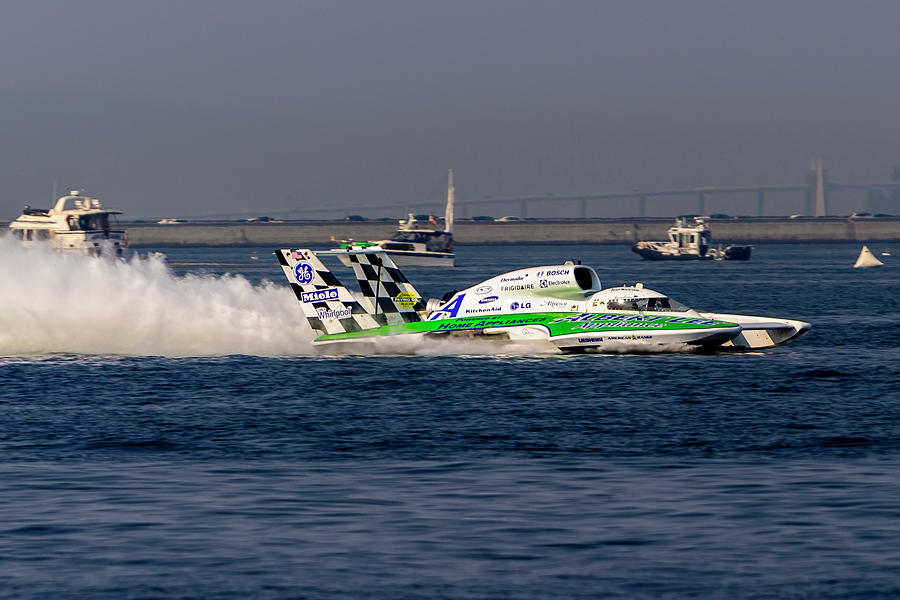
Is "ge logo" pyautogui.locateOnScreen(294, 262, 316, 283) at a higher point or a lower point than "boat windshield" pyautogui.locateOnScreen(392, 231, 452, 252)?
lower

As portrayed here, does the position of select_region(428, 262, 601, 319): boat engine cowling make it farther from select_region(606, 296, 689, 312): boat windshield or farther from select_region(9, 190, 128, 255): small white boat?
select_region(9, 190, 128, 255): small white boat

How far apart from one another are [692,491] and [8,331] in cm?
2935

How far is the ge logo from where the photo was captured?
37.0 m

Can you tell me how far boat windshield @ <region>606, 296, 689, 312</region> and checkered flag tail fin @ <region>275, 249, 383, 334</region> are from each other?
758 cm

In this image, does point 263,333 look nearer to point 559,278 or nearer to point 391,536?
point 559,278

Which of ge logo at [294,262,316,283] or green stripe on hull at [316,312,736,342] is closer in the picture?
green stripe on hull at [316,312,736,342]

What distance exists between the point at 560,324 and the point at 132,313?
15.4 metres

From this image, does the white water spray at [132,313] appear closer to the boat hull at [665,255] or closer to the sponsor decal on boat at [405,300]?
the sponsor decal on boat at [405,300]

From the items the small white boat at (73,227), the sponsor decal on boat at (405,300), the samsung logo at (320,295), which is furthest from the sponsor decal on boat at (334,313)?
the small white boat at (73,227)

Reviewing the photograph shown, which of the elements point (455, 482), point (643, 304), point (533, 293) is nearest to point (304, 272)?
point (533, 293)

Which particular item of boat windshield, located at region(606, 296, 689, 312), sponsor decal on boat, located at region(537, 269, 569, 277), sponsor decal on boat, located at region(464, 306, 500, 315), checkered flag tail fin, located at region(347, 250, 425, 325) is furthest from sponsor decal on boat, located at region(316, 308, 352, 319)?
boat windshield, located at region(606, 296, 689, 312)

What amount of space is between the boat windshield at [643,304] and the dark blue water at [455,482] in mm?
1897

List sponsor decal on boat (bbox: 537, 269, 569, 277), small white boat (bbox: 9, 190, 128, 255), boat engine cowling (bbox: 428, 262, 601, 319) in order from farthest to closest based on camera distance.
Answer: small white boat (bbox: 9, 190, 128, 255) → sponsor decal on boat (bbox: 537, 269, 569, 277) → boat engine cowling (bbox: 428, 262, 601, 319)

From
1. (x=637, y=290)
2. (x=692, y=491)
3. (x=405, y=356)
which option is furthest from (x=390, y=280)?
(x=692, y=491)
